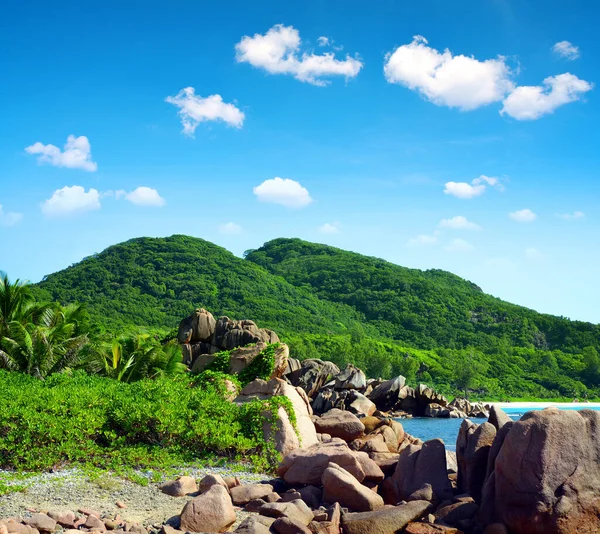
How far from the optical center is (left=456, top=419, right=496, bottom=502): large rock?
13750 millimetres

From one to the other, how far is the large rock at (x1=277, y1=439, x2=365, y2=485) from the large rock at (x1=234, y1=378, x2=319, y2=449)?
2.95 meters

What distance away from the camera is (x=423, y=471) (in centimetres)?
1443

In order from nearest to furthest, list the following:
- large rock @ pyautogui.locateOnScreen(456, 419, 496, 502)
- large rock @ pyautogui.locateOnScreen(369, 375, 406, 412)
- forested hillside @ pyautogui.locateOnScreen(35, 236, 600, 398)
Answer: large rock @ pyautogui.locateOnScreen(456, 419, 496, 502), large rock @ pyautogui.locateOnScreen(369, 375, 406, 412), forested hillside @ pyautogui.locateOnScreen(35, 236, 600, 398)

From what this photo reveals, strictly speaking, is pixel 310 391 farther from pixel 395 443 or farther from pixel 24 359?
pixel 395 443

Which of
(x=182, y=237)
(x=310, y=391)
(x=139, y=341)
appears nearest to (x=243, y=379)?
(x=139, y=341)

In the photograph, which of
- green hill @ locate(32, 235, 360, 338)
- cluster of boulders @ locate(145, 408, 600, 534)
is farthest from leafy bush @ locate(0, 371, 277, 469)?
green hill @ locate(32, 235, 360, 338)

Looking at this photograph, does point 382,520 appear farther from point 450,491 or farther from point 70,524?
point 70,524

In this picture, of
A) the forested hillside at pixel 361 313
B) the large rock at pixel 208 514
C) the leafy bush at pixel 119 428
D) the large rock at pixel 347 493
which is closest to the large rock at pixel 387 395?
the forested hillside at pixel 361 313

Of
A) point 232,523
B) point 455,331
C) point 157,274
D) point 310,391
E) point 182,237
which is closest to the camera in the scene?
point 232,523

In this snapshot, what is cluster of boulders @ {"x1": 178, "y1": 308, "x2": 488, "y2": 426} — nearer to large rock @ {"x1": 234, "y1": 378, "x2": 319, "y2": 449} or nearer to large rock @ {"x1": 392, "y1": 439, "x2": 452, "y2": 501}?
large rock @ {"x1": 234, "y1": 378, "x2": 319, "y2": 449}

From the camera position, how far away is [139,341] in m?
36.4

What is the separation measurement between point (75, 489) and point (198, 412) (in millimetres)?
5227

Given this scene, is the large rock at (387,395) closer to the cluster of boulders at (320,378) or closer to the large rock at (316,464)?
the cluster of boulders at (320,378)

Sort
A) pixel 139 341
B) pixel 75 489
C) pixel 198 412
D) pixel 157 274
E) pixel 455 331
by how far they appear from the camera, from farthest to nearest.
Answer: pixel 455 331 → pixel 157 274 → pixel 139 341 → pixel 198 412 → pixel 75 489
